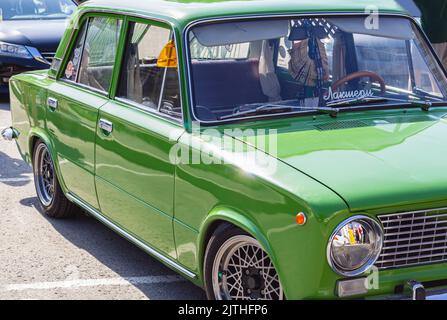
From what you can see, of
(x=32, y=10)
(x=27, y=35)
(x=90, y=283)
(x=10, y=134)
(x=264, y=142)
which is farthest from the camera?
(x=32, y=10)

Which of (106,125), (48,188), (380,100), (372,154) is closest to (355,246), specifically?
(372,154)

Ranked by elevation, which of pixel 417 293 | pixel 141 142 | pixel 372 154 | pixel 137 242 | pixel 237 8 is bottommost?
pixel 137 242

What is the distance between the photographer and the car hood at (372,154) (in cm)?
382

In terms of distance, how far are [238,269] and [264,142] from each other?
2.14 feet

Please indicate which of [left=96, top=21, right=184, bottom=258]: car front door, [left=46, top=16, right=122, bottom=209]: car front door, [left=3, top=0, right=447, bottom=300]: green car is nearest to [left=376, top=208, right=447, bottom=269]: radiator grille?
[left=3, top=0, right=447, bottom=300]: green car

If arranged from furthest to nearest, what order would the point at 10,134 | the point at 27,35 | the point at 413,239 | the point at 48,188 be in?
1. the point at 27,35
2. the point at 10,134
3. the point at 48,188
4. the point at 413,239

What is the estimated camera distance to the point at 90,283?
538cm

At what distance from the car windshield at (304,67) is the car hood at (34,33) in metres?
7.21

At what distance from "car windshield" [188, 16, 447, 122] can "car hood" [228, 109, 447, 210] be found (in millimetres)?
201

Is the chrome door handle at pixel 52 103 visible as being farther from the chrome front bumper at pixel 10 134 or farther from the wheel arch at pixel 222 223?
the wheel arch at pixel 222 223

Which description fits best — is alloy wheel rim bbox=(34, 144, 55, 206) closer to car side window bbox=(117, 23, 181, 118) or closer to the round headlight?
car side window bbox=(117, 23, 181, 118)

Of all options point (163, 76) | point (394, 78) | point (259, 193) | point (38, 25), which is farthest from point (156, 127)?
point (38, 25)

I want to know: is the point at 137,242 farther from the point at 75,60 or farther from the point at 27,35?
the point at 27,35

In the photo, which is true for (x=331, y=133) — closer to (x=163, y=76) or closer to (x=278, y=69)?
(x=278, y=69)
